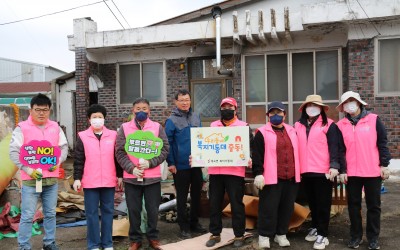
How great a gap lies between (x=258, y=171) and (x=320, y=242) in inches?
46.0

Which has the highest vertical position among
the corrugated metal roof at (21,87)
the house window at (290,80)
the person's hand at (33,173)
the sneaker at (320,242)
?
the corrugated metal roof at (21,87)

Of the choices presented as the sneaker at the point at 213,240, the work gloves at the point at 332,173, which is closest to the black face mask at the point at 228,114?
the work gloves at the point at 332,173

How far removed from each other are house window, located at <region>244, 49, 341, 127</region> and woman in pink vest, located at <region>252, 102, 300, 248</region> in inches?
224

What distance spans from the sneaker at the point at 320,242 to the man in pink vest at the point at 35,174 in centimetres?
310

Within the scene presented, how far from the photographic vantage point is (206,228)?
578 cm

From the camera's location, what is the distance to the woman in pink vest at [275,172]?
4773mm

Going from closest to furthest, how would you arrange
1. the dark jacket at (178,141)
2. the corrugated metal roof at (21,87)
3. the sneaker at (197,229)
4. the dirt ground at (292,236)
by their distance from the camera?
the dirt ground at (292,236) → the dark jacket at (178,141) → the sneaker at (197,229) → the corrugated metal roof at (21,87)

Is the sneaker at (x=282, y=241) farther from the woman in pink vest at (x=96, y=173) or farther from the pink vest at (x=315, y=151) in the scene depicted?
the woman in pink vest at (x=96, y=173)

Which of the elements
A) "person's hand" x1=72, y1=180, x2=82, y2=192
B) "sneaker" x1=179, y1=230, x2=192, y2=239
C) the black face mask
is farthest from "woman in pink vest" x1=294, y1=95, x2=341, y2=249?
"person's hand" x1=72, y1=180, x2=82, y2=192

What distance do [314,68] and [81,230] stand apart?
6.98 m

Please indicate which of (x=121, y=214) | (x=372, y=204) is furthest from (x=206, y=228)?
(x=372, y=204)

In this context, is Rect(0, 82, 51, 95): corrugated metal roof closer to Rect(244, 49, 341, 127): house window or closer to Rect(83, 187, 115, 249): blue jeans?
Rect(244, 49, 341, 127): house window

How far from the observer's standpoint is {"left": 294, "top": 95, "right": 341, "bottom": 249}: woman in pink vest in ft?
15.8

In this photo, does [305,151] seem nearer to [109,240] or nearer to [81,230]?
[109,240]
